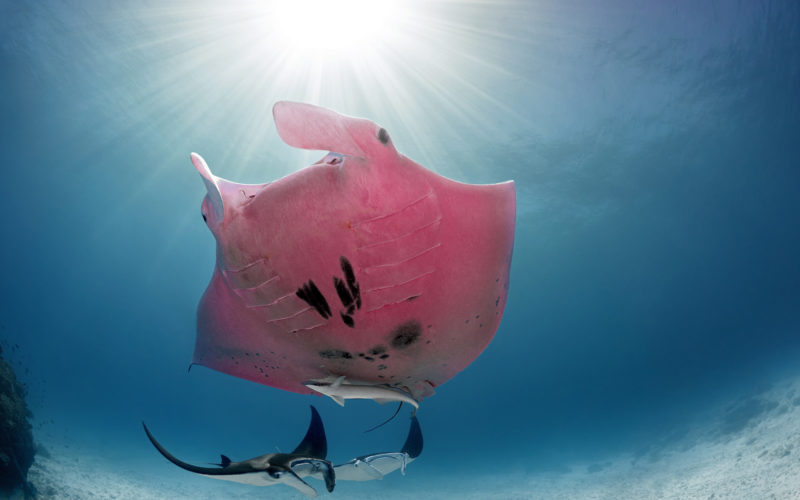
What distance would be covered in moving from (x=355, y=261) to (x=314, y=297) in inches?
10.4

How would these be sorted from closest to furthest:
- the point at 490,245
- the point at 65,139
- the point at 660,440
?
the point at 490,245 < the point at 65,139 < the point at 660,440

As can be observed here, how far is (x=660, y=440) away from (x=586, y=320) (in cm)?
1934

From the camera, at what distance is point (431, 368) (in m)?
1.72

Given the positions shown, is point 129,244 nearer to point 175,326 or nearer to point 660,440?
point 175,326

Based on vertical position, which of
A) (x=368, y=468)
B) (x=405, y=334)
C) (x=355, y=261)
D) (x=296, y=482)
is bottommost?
(x=296, y=482)

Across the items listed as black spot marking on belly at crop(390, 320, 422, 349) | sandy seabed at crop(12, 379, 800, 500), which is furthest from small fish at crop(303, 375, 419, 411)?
sandy seabed at crop(12, 379, 800, 500)

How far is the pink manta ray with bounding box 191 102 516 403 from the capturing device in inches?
44.6

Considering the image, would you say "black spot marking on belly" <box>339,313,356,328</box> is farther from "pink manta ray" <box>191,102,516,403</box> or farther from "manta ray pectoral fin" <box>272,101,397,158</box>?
"manta ray pectoral fin" <box>272,101,397,158</box>

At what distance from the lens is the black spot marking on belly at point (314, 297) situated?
1.32 m

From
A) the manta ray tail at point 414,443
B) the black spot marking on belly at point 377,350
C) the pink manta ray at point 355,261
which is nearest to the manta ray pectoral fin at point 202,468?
the pink manta ray at point 355,261

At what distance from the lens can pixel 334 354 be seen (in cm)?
152

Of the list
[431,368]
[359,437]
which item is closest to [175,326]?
[359,437]

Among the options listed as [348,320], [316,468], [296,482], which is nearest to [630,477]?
[316,468]

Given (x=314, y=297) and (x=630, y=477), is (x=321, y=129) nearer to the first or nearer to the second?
(x=314, y=297)
